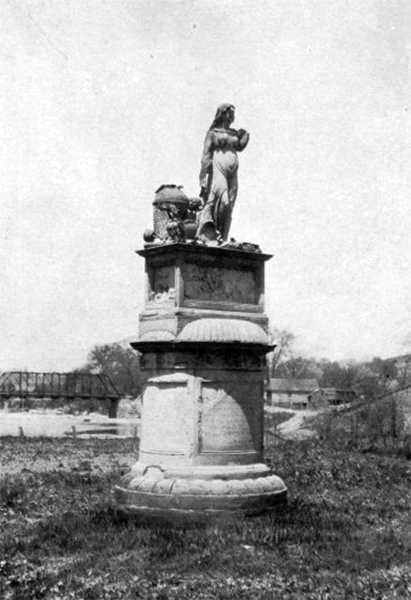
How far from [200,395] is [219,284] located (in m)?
1.55

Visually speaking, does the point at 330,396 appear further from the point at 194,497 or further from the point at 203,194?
the point at 194,497

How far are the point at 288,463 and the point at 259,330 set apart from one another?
6.70 metres

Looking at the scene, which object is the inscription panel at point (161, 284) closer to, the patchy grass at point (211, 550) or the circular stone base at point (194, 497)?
the circular stone base at point (194, 497)

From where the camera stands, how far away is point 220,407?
11.8 metres

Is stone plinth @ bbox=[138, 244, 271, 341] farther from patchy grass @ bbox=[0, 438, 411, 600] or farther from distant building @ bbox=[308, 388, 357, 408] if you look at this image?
distant building @ bbox=[308, 388, 357, 408]

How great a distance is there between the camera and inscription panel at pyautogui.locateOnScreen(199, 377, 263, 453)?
11.7 metres

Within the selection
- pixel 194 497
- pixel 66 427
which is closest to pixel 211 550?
pixel 194 497

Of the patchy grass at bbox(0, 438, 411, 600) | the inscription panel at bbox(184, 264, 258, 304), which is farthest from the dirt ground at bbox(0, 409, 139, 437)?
the inscription panel at bbox(184, 264, 258, 304)

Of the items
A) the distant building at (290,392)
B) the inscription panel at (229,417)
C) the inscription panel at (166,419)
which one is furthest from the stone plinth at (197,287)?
the distant building at (290,392)

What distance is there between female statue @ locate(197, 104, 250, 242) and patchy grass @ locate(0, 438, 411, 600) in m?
3.99

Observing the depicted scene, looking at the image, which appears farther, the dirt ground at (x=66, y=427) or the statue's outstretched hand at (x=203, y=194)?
the dirt ground at (x=66, y=427)

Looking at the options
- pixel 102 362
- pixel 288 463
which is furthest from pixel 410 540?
pixel 102 362

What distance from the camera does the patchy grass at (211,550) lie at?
841 centimetres

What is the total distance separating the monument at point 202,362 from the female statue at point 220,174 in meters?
0.01
